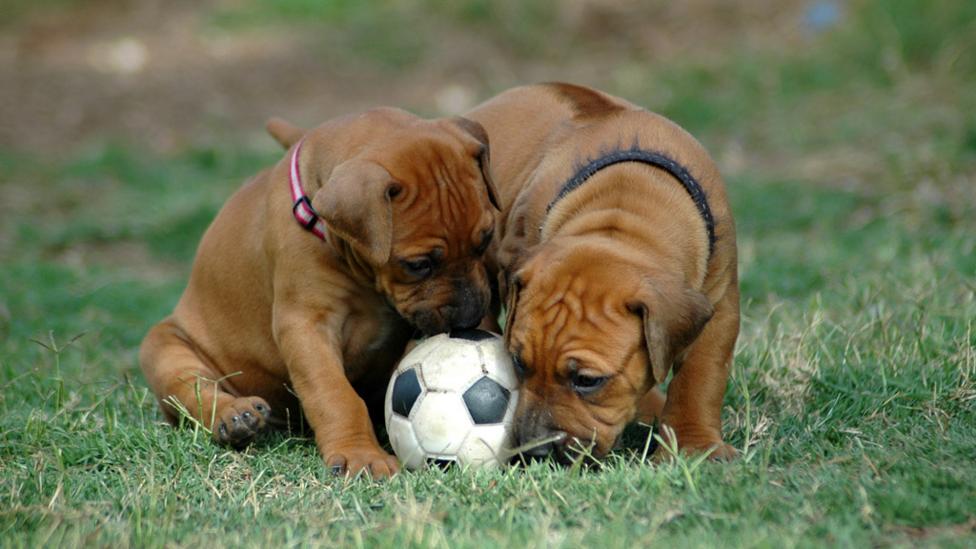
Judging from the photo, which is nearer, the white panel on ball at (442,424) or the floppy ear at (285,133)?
the white panel on ball at (442,424)

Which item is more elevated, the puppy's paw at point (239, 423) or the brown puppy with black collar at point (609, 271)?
the brown puppy with black collar at point (609, 271)

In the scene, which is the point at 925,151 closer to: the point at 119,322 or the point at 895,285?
the point at 895,285

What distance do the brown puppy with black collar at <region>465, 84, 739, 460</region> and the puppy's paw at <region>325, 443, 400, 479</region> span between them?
54 cm

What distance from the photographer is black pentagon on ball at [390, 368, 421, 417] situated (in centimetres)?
490

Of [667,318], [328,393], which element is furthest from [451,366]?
[667,318]

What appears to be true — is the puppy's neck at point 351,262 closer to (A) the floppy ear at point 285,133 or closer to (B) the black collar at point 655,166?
(B) the black collar at point 655,166

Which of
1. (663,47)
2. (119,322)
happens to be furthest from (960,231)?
(663,47)

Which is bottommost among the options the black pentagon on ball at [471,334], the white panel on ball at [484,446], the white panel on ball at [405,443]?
the white panel on ball at [405,443]

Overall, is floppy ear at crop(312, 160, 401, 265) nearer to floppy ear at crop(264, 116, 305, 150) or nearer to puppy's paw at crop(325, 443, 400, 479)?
puppy's paw at crop(325, 443, 400, 479)

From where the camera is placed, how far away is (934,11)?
40.2 feet

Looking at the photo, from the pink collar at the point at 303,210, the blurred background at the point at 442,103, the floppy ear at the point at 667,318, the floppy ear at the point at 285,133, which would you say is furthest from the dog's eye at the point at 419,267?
the blurred background at the point at 442,103

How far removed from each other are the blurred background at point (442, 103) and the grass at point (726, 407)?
0.04 metres

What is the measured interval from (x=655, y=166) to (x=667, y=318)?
3.07 feet

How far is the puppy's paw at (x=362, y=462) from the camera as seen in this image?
4789 mm
